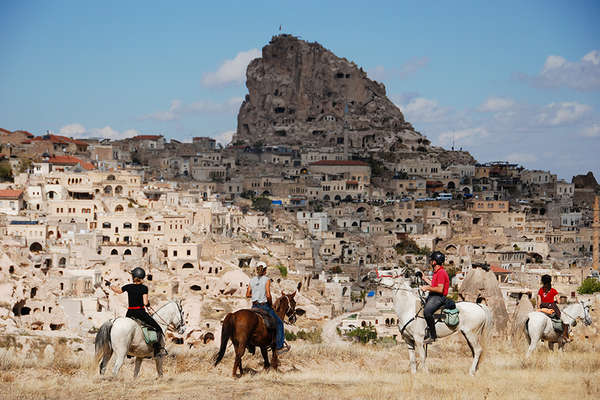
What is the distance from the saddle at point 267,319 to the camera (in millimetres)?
12164

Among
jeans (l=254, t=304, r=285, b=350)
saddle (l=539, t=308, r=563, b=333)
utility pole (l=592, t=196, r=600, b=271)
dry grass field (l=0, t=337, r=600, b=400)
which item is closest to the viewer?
dry grass field (l=0, t=337, r=600, b=400)

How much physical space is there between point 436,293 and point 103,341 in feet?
16.1

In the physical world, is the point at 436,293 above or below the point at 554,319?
above

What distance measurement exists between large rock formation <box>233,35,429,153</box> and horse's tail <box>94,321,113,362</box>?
8610 centimetres

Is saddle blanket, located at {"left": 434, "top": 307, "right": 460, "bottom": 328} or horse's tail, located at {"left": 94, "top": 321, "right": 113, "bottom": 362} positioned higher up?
saddle blanket, located at {"left": 434, "top": 307, "right": 460, "bottom": 328}

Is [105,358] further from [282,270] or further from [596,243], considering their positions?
[596,243]

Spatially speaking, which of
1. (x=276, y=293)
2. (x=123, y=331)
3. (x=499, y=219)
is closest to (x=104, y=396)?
(x=123, y=331)

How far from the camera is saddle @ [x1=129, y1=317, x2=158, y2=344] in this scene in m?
11.8

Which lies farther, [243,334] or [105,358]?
[105,358]

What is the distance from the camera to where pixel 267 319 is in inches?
481

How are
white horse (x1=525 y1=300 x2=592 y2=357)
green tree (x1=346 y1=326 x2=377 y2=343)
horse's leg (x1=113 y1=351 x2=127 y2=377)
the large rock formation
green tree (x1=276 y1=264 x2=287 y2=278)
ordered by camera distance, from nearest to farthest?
horse's leg (x1=113 y1=351 x2=127 y2=377) → white horse (x1=525 y1=300 x2=592 y2=357) → green tree (x1=346 y1=326 x2=377 y2=343) → green tree (x1=276 y1=264 x2=287 y2=278) → the large rock formation

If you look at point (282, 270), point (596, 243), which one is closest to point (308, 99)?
point (596, 243)

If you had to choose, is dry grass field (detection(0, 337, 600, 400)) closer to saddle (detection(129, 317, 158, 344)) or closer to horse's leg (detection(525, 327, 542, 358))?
horse's leg (detection(525, 327, 542, 358))

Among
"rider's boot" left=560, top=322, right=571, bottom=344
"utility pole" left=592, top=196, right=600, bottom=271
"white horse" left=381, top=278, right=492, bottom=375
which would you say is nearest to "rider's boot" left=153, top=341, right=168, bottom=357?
"white horse" left=381, top=278, right=492, bottom=375
